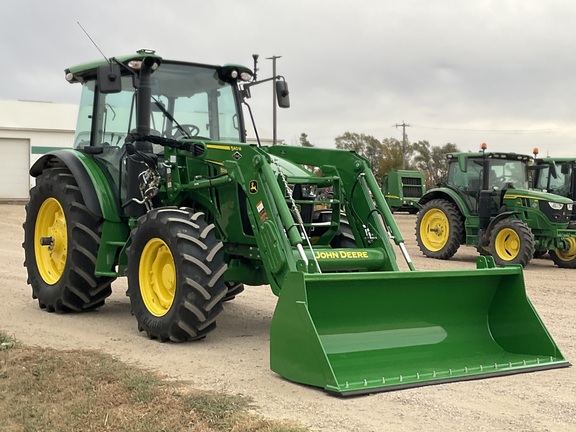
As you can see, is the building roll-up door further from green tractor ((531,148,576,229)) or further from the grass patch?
the grass patch

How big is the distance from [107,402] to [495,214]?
436 inches

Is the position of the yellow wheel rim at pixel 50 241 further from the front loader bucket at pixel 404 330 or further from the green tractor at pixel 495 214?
the green tractor at pixel 495 214

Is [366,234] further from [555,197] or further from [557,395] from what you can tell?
[555,197]

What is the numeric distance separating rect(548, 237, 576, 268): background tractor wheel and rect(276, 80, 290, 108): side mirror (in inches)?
330

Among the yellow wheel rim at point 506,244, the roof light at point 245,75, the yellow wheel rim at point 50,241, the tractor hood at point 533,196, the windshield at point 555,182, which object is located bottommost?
Result: the yellow wheel rim at point 506,244

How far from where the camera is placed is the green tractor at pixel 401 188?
2344 cm

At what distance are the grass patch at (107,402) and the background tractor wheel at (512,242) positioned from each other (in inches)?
375

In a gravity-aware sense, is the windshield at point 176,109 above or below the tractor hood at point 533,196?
above

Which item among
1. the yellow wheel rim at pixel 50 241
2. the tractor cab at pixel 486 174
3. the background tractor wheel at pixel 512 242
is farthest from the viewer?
the tractor cab at pixel 486 174

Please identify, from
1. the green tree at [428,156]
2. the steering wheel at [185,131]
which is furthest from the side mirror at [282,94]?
the green tree at [428,156]

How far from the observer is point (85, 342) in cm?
681

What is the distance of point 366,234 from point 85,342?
2.58 meters

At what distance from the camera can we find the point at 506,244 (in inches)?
564

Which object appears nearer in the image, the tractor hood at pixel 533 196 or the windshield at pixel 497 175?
the tractor hood at pixel 533 196
